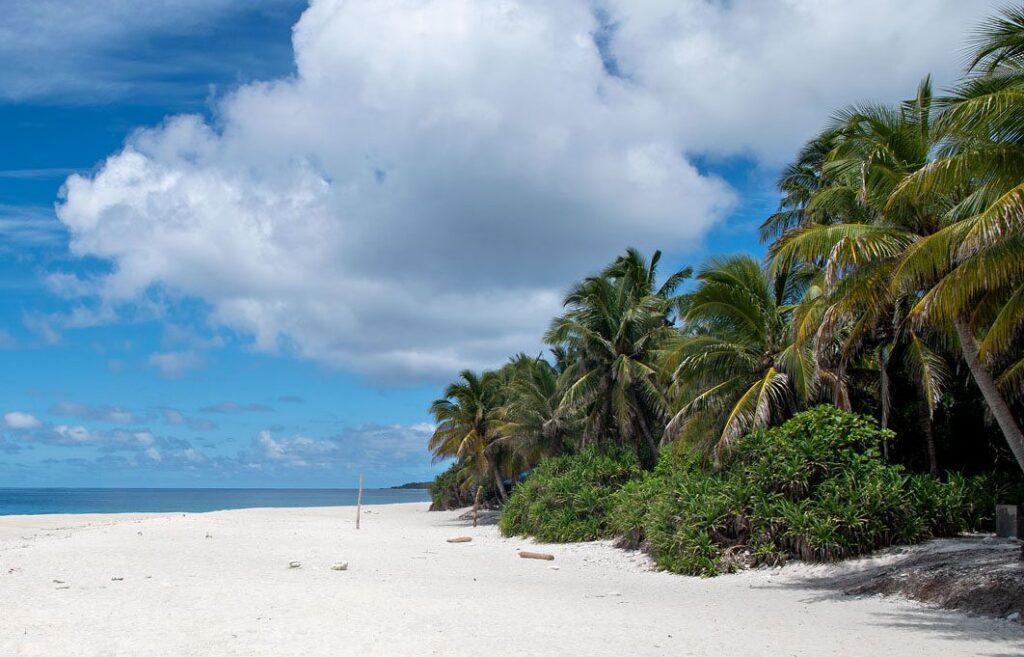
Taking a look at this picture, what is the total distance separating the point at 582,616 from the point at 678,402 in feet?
32.7

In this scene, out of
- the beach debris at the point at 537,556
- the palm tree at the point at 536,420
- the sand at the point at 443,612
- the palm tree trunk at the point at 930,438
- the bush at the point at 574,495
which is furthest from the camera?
the palm tree at the point at 536,420

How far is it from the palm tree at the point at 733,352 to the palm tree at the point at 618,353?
4.94 meters

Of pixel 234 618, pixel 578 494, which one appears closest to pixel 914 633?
pixel 234 618

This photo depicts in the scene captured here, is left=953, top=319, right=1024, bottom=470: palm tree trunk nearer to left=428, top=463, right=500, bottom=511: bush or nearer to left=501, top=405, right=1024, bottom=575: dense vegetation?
left=501, top=405, right=1024, bottom=575: dense vegetation

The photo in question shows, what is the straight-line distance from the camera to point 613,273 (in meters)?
27.5

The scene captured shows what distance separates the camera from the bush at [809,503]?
1474cm

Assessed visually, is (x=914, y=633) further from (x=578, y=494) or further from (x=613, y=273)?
(x=613, y=273)

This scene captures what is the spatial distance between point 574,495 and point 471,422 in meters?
13.4

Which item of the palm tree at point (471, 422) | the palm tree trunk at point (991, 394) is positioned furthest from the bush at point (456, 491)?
the palm tree trunk at point (991, 394)

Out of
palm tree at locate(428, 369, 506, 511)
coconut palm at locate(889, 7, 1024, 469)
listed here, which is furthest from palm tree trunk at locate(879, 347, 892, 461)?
palm tree at locate(428, 369, 506, 511)

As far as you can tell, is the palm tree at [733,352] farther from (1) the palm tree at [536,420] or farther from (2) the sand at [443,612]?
(1) the palm tree at [536,420]

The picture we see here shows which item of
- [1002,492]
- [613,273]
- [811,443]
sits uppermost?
[613,273]

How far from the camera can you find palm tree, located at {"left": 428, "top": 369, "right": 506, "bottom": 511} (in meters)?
35.8

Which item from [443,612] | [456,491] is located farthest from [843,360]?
[456,491]
